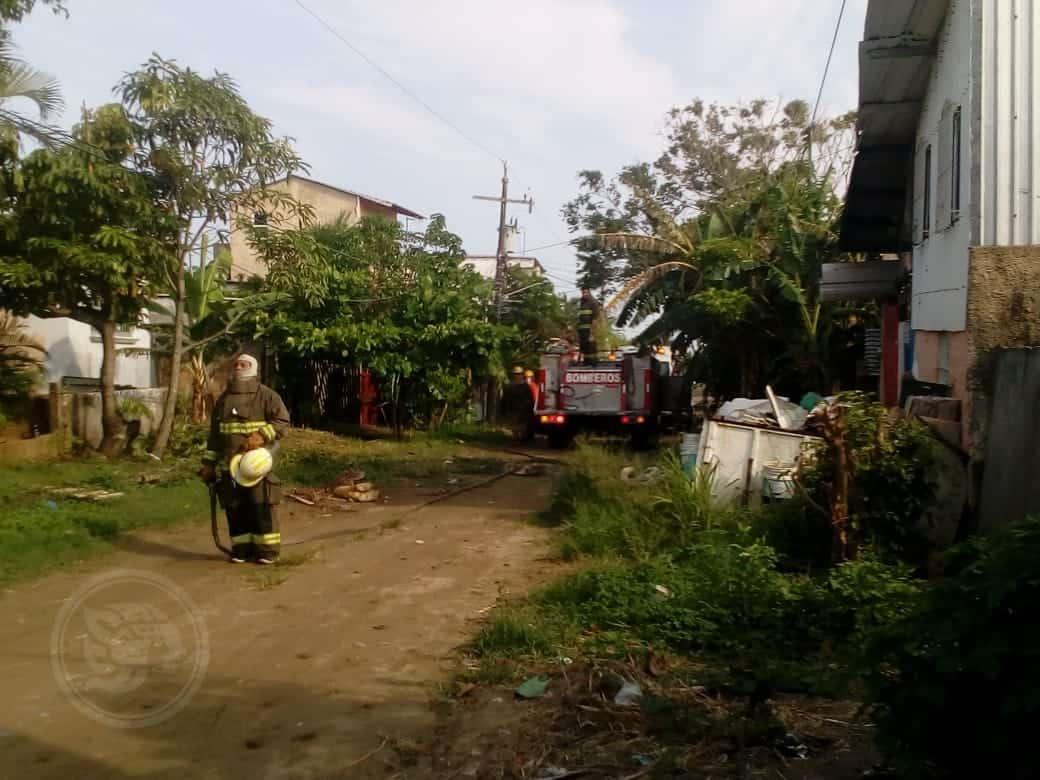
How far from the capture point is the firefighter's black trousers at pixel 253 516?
828 centimetres

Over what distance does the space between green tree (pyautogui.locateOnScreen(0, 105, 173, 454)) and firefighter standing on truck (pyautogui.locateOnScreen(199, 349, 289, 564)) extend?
4.46m

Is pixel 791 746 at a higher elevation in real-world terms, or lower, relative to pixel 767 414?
lower

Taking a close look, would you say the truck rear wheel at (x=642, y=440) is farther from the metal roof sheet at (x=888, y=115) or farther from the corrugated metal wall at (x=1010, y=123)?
the corrugated metal wall at (x=1010, y=123)

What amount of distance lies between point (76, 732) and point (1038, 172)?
748 centimetres

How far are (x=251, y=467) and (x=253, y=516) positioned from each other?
1.63ft

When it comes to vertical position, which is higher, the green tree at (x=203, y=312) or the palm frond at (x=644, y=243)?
the palm frond at (x=644, y=243)

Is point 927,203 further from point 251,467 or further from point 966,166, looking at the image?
point 251,467

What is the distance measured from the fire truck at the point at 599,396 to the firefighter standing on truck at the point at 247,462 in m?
10.8

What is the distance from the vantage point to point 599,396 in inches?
749

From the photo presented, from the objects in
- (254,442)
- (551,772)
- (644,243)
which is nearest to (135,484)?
(254,442)

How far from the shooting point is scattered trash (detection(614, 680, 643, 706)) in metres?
4.96

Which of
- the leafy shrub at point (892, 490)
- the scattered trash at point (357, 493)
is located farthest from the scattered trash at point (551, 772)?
the scattered trash at point (357, 493)

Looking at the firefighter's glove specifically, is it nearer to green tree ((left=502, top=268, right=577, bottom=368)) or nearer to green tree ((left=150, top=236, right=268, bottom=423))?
green tree ((left=150, top=236, right=268, bottom=423))

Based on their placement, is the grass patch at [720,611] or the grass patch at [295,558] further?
the grass patch at [295,558]
